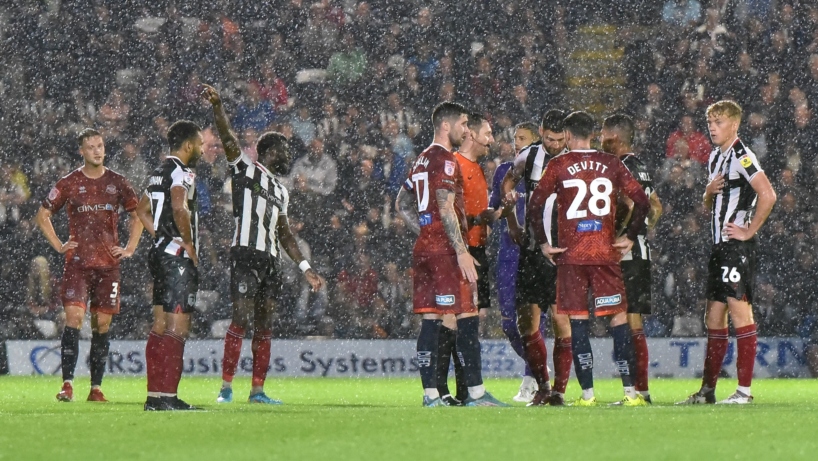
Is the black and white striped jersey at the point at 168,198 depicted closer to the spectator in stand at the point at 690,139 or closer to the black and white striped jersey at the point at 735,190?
the black and white striped jersey at the point at 735,190

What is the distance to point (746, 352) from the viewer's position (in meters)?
8.02

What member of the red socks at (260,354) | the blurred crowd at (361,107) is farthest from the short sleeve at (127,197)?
the blurred crowd at (361,107)

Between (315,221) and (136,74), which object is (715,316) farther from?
(136,74)

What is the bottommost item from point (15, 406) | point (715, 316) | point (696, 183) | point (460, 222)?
point (15, 406)

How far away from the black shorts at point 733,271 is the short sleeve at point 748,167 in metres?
0.42

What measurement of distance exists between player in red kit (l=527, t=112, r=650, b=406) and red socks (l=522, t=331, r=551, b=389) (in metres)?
0.71

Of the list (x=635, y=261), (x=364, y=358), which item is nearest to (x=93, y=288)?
(x=364, y=358)

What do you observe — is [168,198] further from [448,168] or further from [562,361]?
[562,361]

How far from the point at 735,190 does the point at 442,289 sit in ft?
6.62

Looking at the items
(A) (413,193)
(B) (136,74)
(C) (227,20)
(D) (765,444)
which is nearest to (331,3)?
(C) (227,20)

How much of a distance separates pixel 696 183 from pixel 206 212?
5.46 metres

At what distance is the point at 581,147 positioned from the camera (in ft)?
25.4

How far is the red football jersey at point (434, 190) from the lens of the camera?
7.68 metres

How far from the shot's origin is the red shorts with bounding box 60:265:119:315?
9797mm
